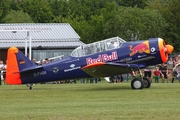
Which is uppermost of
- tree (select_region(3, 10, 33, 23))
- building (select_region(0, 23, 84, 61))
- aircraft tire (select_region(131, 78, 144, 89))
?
tree (select_region(3, 10, 33, 23))

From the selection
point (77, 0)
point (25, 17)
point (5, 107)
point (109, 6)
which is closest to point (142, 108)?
point (5, 107)

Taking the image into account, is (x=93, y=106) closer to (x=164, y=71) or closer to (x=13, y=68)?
(x=13, y=68)

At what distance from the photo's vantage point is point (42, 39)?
44781 mm

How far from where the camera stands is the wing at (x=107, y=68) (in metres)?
22.5

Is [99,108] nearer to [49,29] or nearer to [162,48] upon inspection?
[162,48]

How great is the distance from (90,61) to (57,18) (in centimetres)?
5015

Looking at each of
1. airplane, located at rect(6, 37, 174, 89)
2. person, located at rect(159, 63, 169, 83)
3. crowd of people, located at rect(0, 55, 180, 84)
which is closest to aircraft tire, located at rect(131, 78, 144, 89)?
airplane, located at rect(6, 37, 174, 89)

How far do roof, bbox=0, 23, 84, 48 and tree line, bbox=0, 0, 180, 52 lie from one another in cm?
620

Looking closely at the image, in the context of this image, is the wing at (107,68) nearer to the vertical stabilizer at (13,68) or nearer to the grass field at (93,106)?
the grass field at (93,106)

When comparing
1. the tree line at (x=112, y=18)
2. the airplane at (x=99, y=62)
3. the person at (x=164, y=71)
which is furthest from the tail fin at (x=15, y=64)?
the tree line at (x=112, y=18)

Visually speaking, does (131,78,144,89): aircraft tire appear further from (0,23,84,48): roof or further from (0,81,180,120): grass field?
(0,23,84,48): roof

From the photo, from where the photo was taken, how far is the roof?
143 feet

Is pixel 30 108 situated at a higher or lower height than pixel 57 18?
lower

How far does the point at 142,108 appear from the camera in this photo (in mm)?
15336
